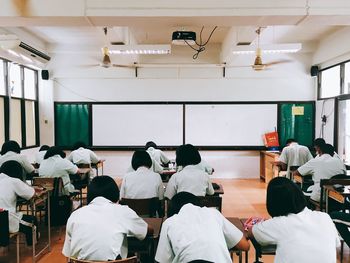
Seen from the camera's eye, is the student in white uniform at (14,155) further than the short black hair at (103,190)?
Yes

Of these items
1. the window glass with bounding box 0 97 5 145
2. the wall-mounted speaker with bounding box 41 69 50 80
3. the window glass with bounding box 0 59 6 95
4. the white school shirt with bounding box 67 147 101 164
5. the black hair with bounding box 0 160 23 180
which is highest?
the wall-mounted speaker with bounding box 41 69 50 80

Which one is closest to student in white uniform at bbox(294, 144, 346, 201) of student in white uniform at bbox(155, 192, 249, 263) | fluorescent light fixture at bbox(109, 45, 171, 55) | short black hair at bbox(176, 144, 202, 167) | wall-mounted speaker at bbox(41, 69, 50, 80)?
short black hair at bbox(176, 144, 202, 167)

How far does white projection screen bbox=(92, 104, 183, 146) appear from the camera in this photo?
8336 mm

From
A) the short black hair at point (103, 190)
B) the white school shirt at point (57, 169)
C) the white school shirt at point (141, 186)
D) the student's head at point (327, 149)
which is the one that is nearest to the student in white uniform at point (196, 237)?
the short black hair at point (103, 190)

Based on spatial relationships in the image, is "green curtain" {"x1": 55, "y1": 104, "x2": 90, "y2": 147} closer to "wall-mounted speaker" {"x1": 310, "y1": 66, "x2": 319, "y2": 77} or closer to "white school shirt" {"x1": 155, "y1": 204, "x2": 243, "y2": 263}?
"wall-mounted speaker" {"x1": 310, "y1": 66, "x2": 319, "y2": 77}

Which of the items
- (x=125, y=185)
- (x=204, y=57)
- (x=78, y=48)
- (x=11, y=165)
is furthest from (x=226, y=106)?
Answer: (x=11, y=165)

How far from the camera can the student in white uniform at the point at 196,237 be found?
1782mm

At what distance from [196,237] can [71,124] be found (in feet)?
23.4

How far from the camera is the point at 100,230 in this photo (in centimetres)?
199

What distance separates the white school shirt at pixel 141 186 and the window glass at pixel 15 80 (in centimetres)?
431

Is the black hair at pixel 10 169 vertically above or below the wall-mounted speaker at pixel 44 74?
below

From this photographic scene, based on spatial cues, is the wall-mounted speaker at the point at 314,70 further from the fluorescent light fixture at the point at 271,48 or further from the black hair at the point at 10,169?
the black hair at the point at 10,169

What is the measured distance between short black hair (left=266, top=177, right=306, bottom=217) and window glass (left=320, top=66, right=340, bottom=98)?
588 centimetres

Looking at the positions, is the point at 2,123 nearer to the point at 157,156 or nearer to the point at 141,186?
the point at 157,156
